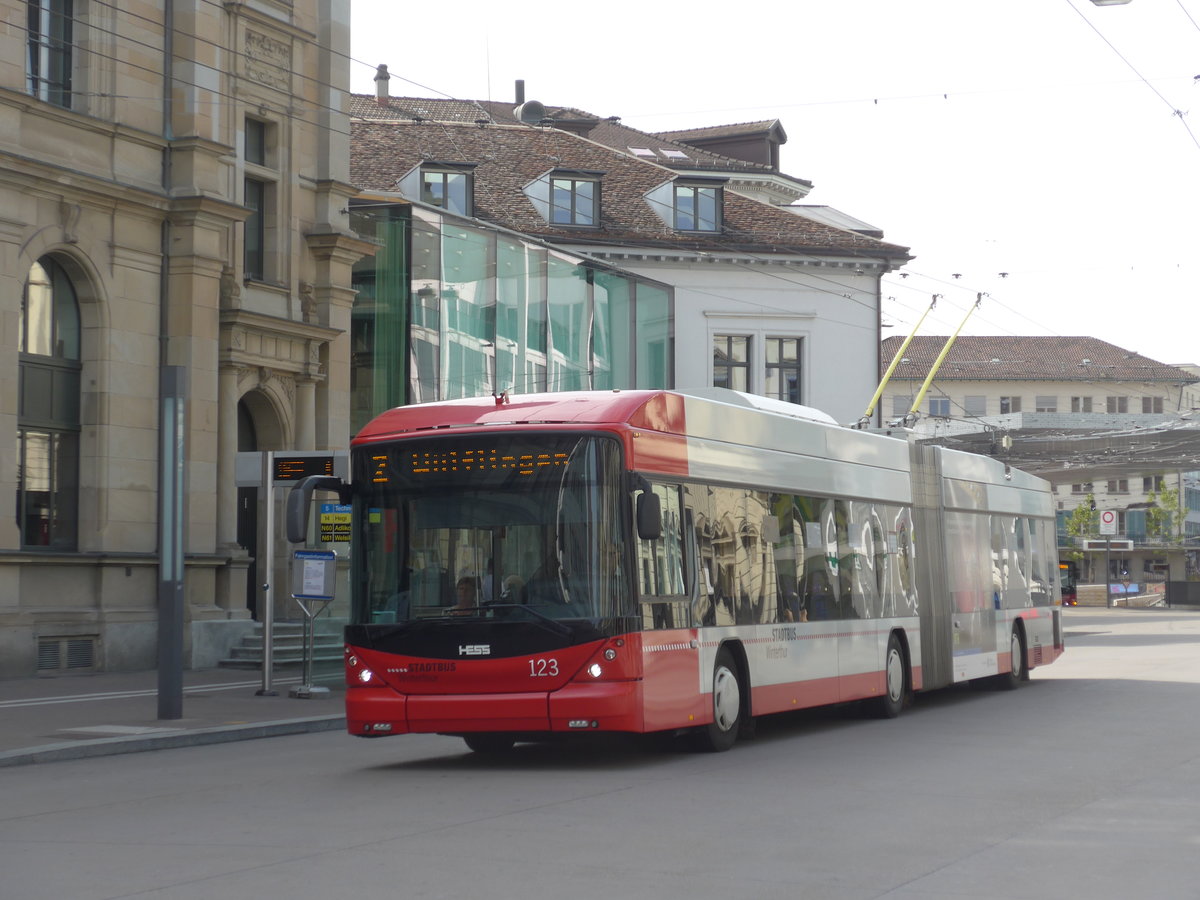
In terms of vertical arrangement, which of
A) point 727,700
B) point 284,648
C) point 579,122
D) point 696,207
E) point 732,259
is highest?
point 579,122

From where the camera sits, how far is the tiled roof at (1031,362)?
113000mm

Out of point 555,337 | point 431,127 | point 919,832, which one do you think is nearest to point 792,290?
point 431,127

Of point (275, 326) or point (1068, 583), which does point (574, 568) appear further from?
point (1068, 583)

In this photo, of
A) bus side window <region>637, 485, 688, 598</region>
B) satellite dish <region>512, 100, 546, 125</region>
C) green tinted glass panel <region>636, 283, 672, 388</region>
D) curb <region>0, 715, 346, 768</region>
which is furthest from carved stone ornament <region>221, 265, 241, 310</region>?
satellite dish <region>512, 100, 546, 125</region>

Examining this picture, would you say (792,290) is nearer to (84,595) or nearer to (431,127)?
(431,127)

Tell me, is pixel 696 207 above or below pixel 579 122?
below

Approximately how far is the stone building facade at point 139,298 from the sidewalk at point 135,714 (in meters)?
1.54

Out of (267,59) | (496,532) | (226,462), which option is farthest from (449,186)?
(496,532)

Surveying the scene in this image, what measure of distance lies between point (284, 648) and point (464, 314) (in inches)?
344

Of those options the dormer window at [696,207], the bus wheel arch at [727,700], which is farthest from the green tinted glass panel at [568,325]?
the bus wheel arch at [727,700]

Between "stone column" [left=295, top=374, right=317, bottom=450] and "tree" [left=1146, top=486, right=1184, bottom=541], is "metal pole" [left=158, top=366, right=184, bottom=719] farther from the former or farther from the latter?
"tree" [left=1146, top=486, right=1184, bottom=541]

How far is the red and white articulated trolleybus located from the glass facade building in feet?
46.6

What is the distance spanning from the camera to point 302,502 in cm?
1334

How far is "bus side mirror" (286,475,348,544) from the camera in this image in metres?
13.3
